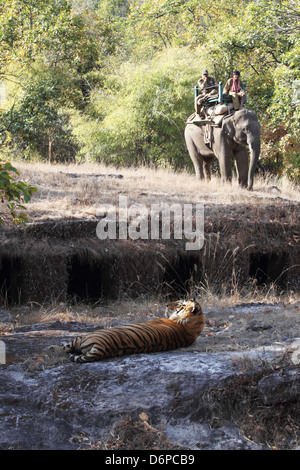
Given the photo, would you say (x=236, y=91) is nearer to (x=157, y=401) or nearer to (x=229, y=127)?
(x=229, y=127)

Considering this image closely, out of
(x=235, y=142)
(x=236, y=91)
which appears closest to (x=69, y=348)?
(x=235, y=142)

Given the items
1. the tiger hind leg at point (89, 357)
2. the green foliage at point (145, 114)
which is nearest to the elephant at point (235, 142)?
the green foliage at point (145, 114)

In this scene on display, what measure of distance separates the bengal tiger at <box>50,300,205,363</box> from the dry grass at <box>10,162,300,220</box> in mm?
4840

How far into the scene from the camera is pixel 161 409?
493cm

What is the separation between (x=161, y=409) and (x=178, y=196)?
8545mm

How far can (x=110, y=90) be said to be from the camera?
22.5m

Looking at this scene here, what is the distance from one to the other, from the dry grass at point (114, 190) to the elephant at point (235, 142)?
0.38 meters

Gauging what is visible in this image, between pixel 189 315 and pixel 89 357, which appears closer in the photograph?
pixel 89 357

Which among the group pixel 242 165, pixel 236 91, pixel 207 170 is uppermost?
pixel 236 91

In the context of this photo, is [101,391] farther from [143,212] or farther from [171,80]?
[171,80]

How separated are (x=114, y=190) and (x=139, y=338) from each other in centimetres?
800

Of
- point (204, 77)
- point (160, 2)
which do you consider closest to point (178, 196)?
point (204, 77)

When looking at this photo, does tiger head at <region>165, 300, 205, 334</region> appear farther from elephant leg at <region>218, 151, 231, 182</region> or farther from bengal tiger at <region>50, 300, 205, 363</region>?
elephant leg at <region>218, 151, 231, 182</region>

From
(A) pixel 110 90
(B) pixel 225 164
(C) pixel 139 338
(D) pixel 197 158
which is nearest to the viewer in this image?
(C) pixel 139 338
